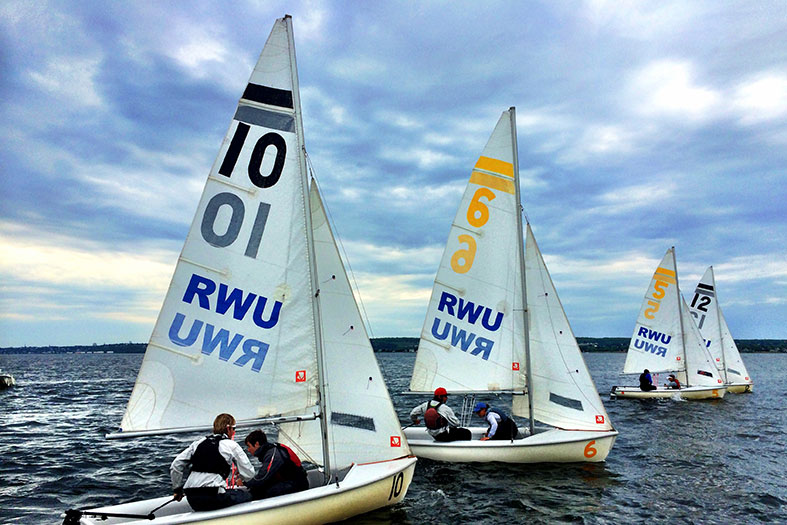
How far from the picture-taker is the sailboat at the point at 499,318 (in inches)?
499

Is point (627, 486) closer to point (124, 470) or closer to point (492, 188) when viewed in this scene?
point (492, 188)

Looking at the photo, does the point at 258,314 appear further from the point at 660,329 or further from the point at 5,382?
the point at 5,382

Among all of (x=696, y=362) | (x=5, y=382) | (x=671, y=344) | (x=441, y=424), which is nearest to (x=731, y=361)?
(x=696, y=362)

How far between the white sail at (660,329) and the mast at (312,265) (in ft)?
75.2

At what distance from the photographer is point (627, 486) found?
35.9ft

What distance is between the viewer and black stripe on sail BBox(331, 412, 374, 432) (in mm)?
8461

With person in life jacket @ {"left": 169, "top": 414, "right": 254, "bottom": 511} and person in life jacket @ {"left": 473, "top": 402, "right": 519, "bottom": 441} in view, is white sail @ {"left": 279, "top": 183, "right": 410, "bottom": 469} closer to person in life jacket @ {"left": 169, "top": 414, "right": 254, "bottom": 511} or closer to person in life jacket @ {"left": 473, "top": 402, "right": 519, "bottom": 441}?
person in life jacket @ {"left": 169, "top": 414, "right": 254, "bottom": 511}

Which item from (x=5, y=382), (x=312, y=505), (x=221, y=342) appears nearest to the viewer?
(x=312, y=505)

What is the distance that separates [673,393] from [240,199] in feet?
80.9

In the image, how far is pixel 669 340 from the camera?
87.0 ft

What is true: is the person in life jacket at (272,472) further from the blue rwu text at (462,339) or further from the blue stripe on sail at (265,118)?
the blue rwu text at (462,339)

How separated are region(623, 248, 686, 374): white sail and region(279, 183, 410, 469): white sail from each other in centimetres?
2184

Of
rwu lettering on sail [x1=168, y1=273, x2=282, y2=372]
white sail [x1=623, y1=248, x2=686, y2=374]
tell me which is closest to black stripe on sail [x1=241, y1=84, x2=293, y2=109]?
rwu lettering on sail [x1=168, y1=273, x2=282, y2=372]

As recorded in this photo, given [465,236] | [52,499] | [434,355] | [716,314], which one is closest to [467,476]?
[434,355]
